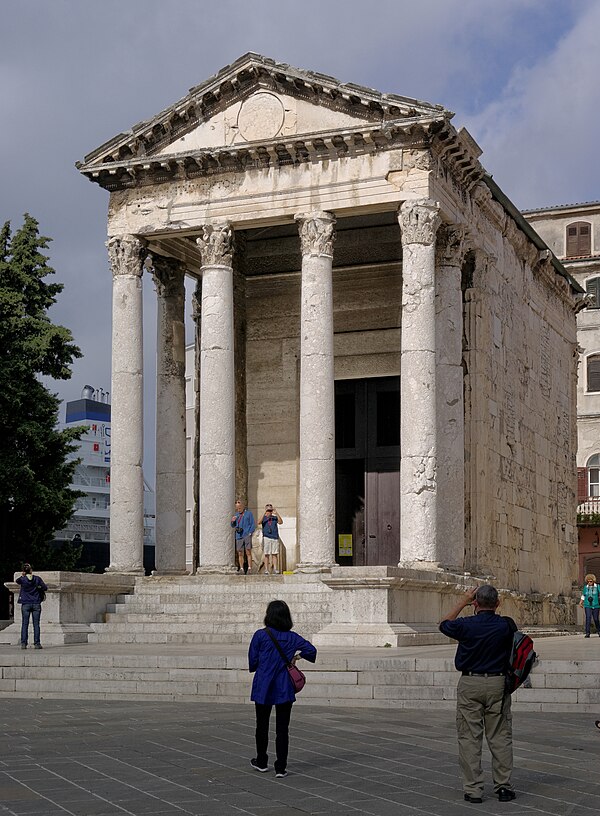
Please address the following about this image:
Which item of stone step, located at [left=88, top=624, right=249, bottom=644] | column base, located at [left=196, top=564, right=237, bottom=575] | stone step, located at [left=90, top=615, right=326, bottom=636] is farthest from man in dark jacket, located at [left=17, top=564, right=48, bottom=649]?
column base, located at [left=196, top=564, right=237, bottom=575]

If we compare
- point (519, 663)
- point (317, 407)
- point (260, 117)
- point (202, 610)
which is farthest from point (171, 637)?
point (519, 663)

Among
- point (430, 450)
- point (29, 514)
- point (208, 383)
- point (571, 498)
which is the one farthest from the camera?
point (571, 498)

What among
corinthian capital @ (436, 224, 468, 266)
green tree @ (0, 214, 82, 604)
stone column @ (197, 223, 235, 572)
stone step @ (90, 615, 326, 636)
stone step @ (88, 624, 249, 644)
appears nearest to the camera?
stone step @ (88, 624, 249, 644)

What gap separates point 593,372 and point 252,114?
29.9m

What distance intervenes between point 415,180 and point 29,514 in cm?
1406

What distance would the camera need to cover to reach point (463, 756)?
8.79 m

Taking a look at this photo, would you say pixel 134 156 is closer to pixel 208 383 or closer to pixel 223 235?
pixel 223 235

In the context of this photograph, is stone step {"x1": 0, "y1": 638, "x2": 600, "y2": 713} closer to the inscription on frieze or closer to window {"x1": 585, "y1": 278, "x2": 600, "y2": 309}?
the inscription on frieze

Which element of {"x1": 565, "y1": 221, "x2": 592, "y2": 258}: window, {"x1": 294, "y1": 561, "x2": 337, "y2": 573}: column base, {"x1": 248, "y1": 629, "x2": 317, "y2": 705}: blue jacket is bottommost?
{"x1": 248, "y1": 629, "x2": 317, "y2": 705}: blue jacket

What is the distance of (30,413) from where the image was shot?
32375 mm

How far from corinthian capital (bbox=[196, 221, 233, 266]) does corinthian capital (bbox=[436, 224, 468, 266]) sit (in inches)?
176

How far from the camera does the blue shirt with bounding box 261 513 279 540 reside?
26.2 m

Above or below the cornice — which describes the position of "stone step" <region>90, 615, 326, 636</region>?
below

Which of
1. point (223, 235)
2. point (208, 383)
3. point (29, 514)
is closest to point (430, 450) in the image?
point (208, 383)
